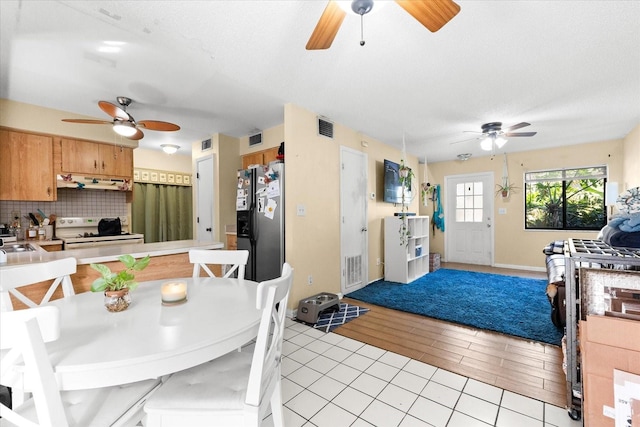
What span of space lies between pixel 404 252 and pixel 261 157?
2723 mm

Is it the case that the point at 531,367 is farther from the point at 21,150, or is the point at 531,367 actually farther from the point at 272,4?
the point at 21,150

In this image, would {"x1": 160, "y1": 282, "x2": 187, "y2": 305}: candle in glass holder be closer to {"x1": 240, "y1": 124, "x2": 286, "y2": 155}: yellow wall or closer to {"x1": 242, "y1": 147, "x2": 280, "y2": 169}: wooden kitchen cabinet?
{"x1": 242, "y1": 147, "x2": 280, "y2": 169}: wooden kitchen cabinet

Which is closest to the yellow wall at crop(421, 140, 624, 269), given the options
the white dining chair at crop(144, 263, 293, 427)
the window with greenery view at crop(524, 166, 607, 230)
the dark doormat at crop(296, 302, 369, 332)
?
the window with greenery view at crop(524, 166, 607, 230)

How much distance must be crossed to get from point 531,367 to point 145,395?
2.60 m

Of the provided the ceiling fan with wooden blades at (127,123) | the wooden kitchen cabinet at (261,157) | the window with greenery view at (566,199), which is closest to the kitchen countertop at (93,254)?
the ceiling fan with wooden blades at (127,123)

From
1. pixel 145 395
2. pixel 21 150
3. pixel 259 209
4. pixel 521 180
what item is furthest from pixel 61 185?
pixel 521 180

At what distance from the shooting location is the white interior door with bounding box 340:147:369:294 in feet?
13.0

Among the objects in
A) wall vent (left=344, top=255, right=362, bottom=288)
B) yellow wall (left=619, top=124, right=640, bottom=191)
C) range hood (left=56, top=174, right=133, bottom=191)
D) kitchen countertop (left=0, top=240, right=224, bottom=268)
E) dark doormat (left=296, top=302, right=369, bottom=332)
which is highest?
yellow wall (left=619, top=124, right=640, bottom=191)

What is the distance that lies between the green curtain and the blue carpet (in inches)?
159

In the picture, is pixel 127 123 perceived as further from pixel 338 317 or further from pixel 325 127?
pixel 338 317

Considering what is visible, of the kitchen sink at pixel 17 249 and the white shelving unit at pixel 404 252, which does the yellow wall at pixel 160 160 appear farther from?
the white shelving unit at pixel 404 252

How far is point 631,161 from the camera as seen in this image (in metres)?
4.08

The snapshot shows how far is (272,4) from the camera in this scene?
1630 millimetres

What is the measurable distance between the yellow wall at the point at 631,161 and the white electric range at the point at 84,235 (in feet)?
23.3
